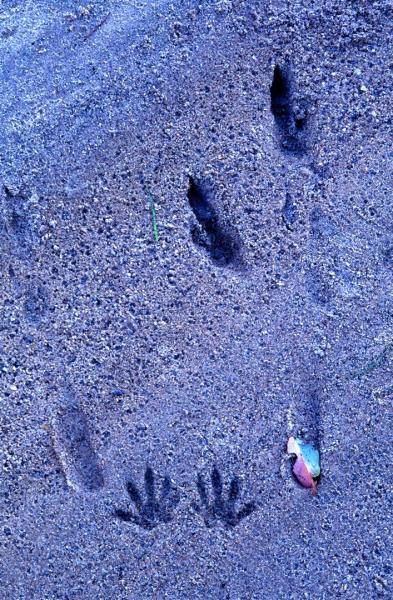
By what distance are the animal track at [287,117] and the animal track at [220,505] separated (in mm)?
675

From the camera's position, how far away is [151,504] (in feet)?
4.82

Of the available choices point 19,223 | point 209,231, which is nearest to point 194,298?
point 209,231

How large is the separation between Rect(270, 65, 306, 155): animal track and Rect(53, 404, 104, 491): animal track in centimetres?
69

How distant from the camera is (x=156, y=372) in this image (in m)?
1.48

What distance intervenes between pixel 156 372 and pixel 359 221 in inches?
20.4

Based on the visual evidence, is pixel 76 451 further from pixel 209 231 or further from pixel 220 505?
pixel 209 231

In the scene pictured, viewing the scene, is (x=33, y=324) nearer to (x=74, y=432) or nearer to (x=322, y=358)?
(x=74, y=432)

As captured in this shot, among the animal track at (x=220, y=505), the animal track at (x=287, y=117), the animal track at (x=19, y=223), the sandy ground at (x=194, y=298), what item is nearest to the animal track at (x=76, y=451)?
the sandy ground at (x=194, y=298)

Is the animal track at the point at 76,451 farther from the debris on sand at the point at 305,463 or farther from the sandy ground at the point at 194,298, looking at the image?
the debris on sand at the point at 305,463

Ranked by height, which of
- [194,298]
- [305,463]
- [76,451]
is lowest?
[305,463]

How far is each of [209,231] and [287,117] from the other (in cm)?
29

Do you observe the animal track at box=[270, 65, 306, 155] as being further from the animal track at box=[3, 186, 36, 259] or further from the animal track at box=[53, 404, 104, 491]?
the animal track at box=[53, 404, 104, 491]

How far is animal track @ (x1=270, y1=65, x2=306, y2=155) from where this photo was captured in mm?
1521

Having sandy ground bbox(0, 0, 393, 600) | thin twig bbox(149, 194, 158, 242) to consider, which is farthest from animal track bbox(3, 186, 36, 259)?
thin twig bbox(149, 194, 158, 242)
